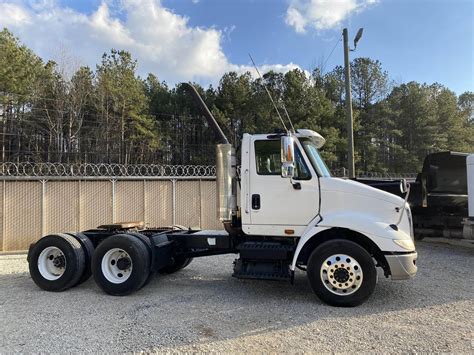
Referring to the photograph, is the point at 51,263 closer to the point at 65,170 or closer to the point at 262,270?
the point at 262,270

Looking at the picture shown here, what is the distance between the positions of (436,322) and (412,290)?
1.60m

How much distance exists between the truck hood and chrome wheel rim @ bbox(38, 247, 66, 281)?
462 cm

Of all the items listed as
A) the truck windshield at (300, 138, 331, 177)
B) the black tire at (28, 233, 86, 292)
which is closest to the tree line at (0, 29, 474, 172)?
the truck windshield at (300, 138, 331, 177)

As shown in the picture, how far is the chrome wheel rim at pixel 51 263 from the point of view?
6758 millimetres

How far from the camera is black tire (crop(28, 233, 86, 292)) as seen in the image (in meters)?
6.59

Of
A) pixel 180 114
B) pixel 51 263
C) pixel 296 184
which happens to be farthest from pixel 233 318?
pixel 180 114

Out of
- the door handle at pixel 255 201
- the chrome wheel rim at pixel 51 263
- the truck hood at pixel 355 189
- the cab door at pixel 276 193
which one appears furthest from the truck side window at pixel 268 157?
the chrome wheel rim at pixel 51 263

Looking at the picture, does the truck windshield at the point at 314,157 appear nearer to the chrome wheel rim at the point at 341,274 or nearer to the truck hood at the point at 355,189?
the truck hood at the point at 355,189

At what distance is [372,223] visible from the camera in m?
5.65

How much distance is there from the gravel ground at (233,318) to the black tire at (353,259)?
6.2 inches

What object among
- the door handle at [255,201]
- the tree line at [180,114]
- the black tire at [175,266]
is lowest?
the black tire at [175,266]

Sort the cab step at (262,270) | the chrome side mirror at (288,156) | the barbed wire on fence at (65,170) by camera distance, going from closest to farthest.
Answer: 1. the chrome side mirror at (288,156)
2. the cab step at (262,270)
3. the barbed wire on fence at (65,170)

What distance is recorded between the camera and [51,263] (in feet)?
22.6

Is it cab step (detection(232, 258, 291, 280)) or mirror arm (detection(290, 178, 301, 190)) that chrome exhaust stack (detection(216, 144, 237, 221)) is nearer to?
cab step (detection(232, 258, 291, 280))
